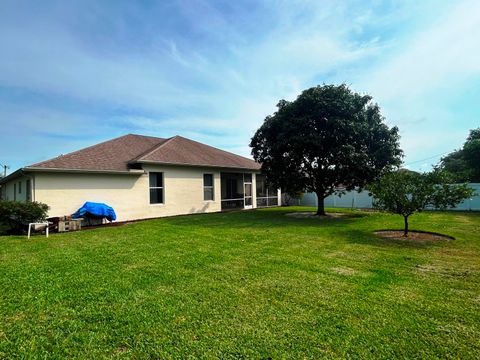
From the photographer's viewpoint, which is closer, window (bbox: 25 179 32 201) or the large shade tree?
window (bbox: 25 179 32 201)

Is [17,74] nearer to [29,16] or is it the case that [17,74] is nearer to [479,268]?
[29,16]

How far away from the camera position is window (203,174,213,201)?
18.3 m

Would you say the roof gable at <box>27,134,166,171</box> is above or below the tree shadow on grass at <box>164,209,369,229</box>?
above

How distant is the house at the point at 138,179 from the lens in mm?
12000

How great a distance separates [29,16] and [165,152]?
904 centimetres

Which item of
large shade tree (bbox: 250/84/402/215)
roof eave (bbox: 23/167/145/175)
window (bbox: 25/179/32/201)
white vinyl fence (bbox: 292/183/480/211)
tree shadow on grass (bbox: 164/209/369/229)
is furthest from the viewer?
white vinyl fence (bbox: 292/183/480/211)

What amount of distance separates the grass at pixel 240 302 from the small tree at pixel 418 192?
6.64ft

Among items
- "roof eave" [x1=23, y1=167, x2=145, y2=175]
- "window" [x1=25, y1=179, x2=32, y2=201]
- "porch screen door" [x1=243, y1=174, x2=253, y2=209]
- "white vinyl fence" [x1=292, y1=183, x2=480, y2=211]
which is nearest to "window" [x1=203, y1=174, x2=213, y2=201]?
"porch screen door" [x1=243, y1=174, x2=253, y2=209]

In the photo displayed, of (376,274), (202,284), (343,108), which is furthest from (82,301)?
(343,108)

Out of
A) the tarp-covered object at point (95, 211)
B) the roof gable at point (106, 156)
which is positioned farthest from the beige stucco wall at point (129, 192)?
the tarp-covered object at point (95, 211)

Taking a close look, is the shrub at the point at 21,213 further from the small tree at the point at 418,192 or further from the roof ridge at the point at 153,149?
the small tree at the point at 418,192

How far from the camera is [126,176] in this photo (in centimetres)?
1416

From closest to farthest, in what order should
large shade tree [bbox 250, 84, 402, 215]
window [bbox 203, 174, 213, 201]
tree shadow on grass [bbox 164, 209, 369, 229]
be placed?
1. tree shadow on grass [bbox 164, 209, 369, 229]
2. large shade tree [bbox 250, 84, 402, 215]
3. window [bbox 203, 174, 213, 201]

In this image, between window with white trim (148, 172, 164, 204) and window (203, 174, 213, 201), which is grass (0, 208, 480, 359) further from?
window (203, 174, 213, 201)
